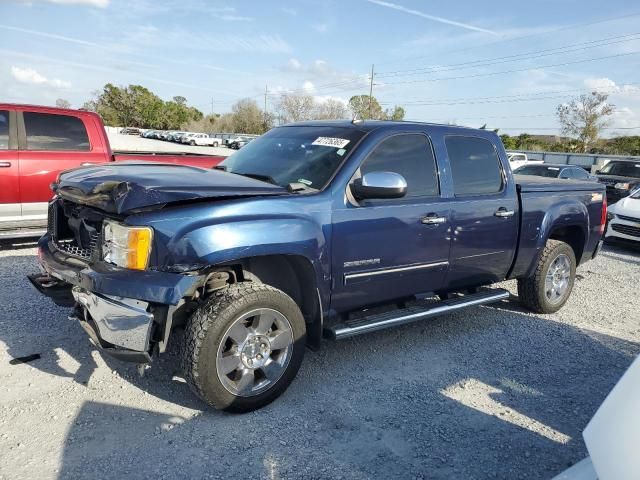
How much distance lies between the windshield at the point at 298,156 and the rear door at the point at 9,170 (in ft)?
11.9

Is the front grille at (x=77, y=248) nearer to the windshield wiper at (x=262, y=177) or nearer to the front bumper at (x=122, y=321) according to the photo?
the front bumper at (x=122, y=321)

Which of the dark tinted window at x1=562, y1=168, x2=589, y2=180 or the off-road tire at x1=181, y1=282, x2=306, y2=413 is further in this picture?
the dark tinted window at x1=562, y1=168, x2=589, y2=180

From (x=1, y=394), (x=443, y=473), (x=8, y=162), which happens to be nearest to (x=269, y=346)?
(x=443, y=473)

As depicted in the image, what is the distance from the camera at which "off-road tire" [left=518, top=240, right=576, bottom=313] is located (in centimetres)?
536

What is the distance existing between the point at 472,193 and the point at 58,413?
3.58 meters

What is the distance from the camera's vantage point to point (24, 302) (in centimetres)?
498

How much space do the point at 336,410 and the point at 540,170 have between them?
13.5m

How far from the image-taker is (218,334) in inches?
122

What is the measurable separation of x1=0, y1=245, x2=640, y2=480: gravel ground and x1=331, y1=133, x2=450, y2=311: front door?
65cm

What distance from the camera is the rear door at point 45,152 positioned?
22.0ft

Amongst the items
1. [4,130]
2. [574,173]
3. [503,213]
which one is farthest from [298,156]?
[574,173]

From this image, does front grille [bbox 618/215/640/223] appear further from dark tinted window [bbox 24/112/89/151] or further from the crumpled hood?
dark tinted window [bbox 24/112/89/151]

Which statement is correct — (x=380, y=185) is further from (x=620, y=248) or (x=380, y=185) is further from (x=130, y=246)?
(x=620, y=248)

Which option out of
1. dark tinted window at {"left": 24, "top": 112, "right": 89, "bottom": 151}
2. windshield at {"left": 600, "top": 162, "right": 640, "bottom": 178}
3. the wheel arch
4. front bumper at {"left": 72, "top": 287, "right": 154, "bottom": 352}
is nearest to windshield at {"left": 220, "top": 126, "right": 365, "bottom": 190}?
the wheel arch
